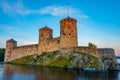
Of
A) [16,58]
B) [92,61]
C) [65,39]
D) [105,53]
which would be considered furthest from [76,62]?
[16,58]

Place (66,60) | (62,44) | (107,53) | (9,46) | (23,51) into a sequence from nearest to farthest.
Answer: (107,53)
(66,60)
(62,44)
(23,51)
(9,46)

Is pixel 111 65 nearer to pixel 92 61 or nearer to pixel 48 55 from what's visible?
pixel 92 61

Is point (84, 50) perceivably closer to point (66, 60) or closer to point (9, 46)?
point (66, 60)

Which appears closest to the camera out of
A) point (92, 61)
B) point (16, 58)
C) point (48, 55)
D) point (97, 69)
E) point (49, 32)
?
point (97, 69)

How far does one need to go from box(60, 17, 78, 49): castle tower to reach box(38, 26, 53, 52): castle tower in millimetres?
8919

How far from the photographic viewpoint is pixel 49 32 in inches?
2569

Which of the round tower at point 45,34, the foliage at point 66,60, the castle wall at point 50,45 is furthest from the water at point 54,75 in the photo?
the round tower at point 45,34

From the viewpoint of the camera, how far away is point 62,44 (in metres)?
55.7

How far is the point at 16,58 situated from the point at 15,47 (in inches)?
206

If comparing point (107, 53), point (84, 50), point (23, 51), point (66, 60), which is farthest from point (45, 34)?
point (107, 53)

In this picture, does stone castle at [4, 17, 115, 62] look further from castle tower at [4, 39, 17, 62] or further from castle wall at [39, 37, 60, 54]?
castle tower at [4, 39, 17, 62]

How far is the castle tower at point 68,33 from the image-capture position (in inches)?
2172

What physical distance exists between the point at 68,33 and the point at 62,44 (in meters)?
3.67

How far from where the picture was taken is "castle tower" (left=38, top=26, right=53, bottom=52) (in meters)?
A: 63.6
